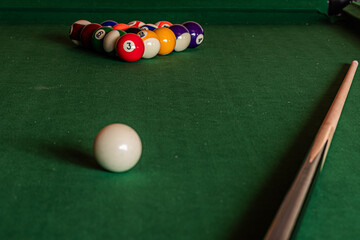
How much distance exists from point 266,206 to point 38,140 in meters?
1.07

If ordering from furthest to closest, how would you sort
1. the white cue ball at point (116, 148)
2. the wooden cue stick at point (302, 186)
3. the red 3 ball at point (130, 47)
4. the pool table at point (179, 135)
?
1. the red 3 ball at point (130, 47)
2. the white cue ball at point (116, 148)
3. the pool table at point (179, 135)
4. the wooden cue stick at point (302, 186)

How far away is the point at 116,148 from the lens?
5.21 ft

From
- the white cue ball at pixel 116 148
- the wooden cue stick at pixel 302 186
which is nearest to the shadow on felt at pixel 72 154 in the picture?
the white cue ball at pixel 116 148

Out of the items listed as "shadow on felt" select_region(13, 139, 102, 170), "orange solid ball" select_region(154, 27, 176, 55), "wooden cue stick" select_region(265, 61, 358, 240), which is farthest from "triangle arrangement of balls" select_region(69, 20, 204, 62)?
"wooden cue stick" select_region(265, 61, 358, 240)

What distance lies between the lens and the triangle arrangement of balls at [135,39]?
10.2ft

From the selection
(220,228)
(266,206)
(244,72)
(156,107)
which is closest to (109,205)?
(220,228)

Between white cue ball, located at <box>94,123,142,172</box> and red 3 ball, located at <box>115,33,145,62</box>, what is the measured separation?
5.05 ft

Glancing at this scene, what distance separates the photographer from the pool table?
1.40 meters

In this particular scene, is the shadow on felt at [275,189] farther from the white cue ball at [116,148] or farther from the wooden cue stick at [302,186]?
the white cue ball at [116,148]

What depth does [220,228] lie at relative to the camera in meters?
1.35

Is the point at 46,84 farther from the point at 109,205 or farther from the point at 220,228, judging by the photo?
the point at 220,228

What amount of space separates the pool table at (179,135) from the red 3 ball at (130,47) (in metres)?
0.09

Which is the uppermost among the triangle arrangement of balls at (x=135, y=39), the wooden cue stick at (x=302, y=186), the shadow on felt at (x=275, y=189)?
the wooden cue stick at (x=302, y=186)

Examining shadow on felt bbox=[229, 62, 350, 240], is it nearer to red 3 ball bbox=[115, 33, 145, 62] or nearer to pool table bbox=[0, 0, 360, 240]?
pool table bbox=[0, 0, 360, 240]
